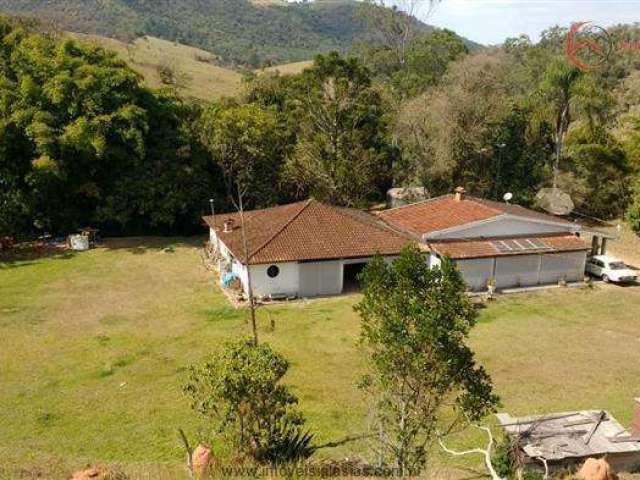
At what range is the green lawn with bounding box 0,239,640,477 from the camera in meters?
17.1

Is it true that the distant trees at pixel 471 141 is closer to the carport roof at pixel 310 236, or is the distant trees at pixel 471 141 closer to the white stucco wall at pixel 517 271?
the carport roof at pixel 310 236

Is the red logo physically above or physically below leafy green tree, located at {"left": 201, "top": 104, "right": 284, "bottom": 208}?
above

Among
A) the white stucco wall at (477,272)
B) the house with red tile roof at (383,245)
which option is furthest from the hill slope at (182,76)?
the white stucco wall at (477,272)

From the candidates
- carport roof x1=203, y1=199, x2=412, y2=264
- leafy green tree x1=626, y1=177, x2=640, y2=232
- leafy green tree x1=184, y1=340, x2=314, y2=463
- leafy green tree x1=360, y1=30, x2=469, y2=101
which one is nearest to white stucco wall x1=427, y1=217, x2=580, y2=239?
carport roof x1=203, y1=199, x2=412, y2=264

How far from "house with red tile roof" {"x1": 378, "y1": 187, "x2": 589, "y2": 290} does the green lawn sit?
136cm

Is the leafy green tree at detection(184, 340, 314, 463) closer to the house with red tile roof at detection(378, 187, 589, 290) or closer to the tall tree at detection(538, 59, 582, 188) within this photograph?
the house with red tile roof at detection(378, 187, 589, 290)

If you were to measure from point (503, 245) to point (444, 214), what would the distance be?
142 inches

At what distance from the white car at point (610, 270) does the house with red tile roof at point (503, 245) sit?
3.28 ft

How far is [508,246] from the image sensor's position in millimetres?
30047

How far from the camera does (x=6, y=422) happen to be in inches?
682

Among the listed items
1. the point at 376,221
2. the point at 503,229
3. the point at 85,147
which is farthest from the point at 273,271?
the point at 85,147

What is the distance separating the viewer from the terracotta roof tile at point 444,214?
101 ft

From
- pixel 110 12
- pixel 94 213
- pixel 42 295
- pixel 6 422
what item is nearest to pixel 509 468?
pixel 6 422

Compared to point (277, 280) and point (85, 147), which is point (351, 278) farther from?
point (85, 147)
